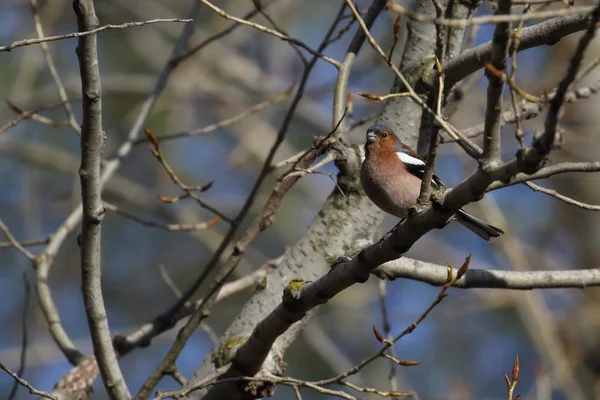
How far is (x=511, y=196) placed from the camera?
603 inches

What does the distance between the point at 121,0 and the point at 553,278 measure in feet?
32.6

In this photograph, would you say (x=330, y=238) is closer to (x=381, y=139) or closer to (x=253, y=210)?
(x=381, y=139)

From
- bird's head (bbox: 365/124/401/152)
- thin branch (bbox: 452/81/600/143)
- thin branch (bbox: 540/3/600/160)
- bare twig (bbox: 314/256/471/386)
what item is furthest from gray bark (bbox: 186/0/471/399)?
thin branch (bbox: 540/3/600/160)

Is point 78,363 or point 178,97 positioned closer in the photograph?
point 78,363

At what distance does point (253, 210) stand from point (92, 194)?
9.76 metres

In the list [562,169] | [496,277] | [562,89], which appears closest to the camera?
[562,89]

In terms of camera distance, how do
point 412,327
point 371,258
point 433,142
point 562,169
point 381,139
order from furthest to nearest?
point 381,139, point 412,327, point 371,258, point 433,142, point 562,169

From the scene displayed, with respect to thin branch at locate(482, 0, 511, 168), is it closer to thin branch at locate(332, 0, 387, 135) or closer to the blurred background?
thin branch at locate(332, 0, 387, 135)

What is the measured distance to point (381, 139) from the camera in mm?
5324

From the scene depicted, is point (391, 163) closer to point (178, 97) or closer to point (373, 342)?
point (178, 97)

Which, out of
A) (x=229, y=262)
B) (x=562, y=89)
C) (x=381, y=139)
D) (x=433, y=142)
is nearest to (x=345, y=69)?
(x=381, y=139)

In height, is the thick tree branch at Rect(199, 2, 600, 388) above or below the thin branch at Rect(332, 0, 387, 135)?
below

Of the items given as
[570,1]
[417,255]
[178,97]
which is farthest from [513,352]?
[570,1]

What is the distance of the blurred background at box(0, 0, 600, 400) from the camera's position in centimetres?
976
